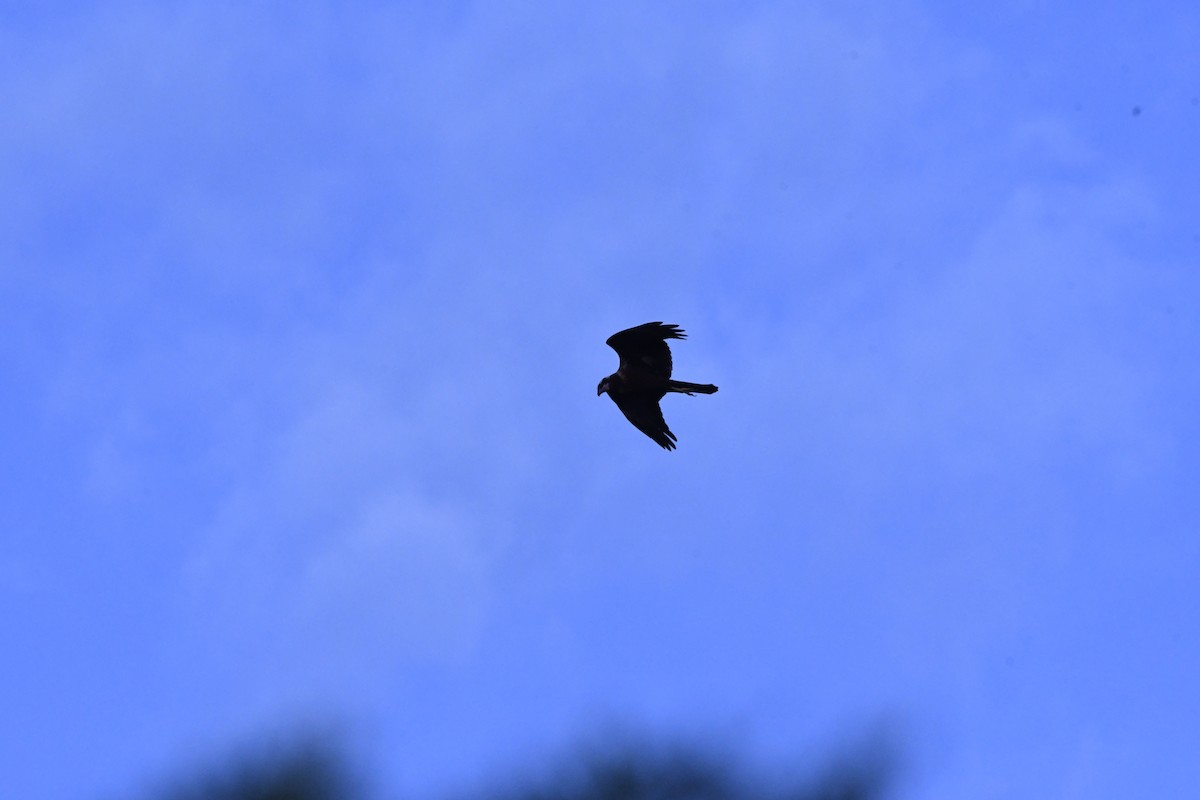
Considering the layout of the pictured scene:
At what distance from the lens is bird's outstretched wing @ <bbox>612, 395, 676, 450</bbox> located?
67.5 feet

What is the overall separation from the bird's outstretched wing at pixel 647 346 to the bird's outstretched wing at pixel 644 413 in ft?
1.94

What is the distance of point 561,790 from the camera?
9.25m

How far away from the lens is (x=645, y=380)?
20.2 m

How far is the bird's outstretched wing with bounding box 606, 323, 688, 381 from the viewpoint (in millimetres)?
19734

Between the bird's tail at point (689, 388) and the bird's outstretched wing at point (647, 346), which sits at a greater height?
the bird's outstretched wing at point (647, 346)

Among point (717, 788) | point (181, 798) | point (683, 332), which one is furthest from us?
point (683, 332)

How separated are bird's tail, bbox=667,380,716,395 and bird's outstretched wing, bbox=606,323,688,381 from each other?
176 mm

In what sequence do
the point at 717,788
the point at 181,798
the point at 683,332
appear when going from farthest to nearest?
1. the point at 683,332
2. the point at 717,788
3. the point at 181,798

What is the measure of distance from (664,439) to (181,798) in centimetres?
1299

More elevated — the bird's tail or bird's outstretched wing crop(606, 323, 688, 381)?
bird's outstretched wing crop(606, 323, 688, 381)

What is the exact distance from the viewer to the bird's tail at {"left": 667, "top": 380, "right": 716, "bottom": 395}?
19.7 meters

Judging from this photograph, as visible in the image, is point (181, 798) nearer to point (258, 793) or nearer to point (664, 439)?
point (258, 793)

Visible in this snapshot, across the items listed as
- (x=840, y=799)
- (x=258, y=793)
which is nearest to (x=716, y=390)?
(x=840, y=799)

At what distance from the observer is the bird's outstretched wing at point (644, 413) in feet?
67.5
